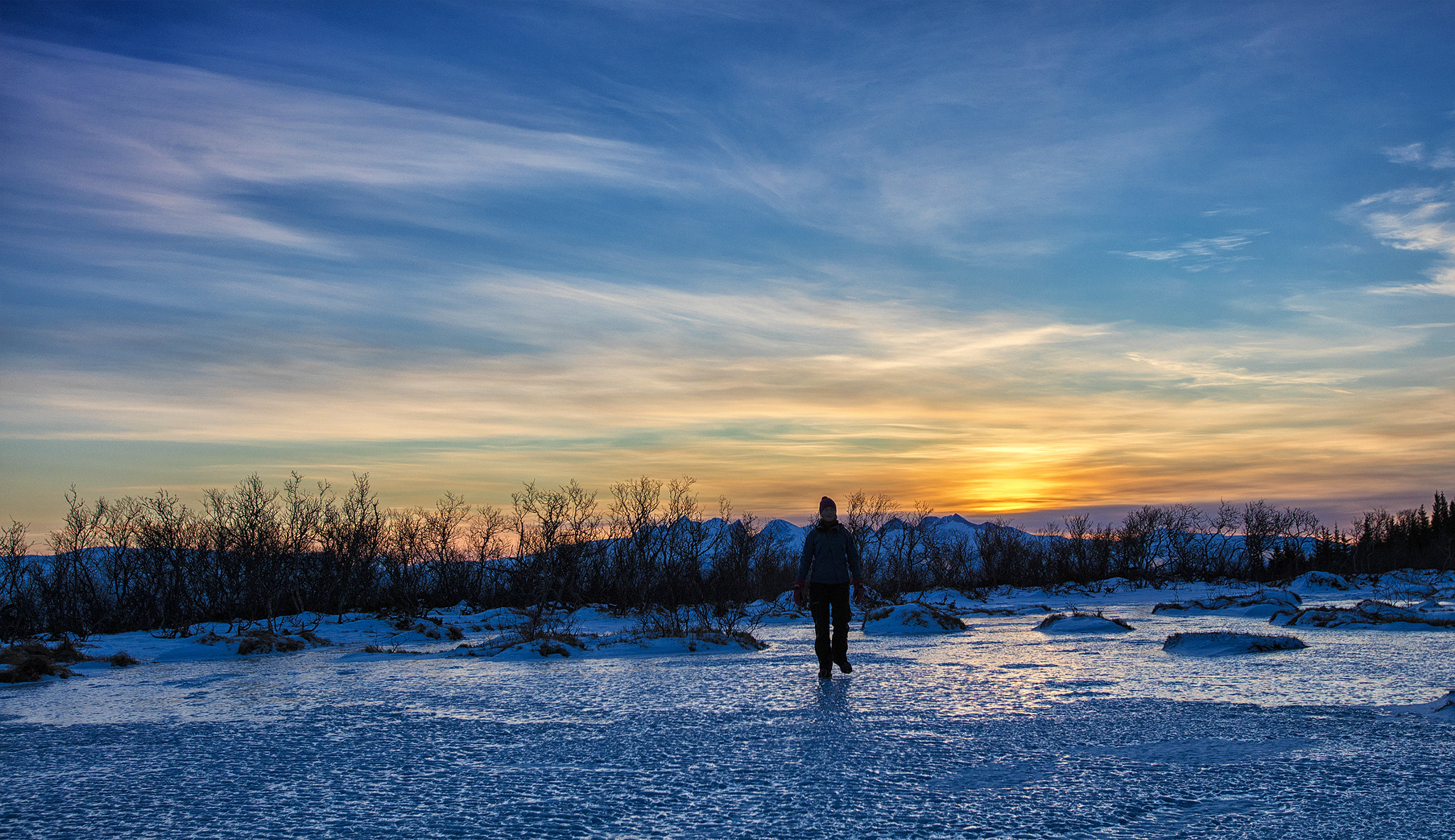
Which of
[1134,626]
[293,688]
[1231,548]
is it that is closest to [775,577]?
[1134,626]

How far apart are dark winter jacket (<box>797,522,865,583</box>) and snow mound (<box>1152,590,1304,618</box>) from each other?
11702mm

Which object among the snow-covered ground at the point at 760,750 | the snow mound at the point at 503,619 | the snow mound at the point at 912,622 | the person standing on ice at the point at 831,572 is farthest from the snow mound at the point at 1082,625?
the snow mound at the point at 503,619

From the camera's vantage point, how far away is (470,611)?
29.8 metres

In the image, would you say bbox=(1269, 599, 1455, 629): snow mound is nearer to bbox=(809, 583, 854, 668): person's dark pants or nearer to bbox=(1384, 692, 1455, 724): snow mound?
bbox=(1384, 692, 1455, 724): snow mound

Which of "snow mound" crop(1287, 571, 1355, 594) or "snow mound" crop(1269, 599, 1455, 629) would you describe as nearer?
"snow mound" crop(1269, 599, 1455, 629)

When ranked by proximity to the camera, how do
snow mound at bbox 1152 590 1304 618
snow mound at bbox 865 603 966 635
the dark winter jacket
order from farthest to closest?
1. snow mound at bbox 1152 590 1304 618
2. snow mound at bbox 865 603 966 635
3. the dark winter jacket

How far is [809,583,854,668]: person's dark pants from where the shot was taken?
8984 millimetres

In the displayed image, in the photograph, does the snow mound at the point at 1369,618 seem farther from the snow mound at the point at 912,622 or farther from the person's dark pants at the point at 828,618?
the person's dark pants at the point at 828,618

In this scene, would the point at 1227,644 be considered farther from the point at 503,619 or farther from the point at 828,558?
the point at 503,619

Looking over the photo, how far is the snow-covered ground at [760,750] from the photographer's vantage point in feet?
13.2

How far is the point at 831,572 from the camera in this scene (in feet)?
31.4

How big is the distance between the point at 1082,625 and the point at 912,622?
283 cm

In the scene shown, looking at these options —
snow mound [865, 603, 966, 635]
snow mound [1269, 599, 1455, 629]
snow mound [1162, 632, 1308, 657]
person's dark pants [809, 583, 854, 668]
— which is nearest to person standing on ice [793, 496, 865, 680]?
person's dark pants [809, 583, 854, 668]

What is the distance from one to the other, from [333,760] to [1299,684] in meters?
7.83
